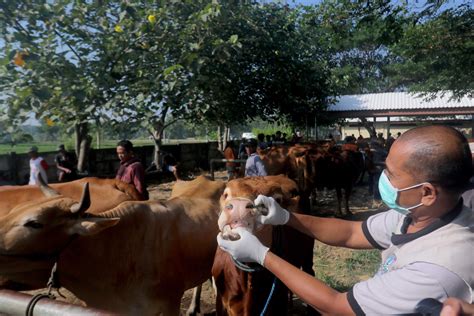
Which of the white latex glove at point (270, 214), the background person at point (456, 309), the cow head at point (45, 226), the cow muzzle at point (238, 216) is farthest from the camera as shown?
the cow head at point (45, 226)

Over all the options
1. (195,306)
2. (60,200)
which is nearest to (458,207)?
(60,200)

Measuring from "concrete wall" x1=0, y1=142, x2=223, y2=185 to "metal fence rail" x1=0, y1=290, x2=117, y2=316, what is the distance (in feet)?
38.8

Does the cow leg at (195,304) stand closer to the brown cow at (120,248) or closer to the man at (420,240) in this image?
the brown cow at (120,248)

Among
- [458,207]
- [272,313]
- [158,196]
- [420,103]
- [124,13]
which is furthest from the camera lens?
[420,103]

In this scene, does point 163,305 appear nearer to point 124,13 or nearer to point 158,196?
point 124,13

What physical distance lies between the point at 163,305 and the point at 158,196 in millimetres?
8403

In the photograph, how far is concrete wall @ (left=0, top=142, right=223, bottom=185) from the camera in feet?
39.8

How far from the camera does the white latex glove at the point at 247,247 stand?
196 cm

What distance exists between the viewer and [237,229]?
7.08ft

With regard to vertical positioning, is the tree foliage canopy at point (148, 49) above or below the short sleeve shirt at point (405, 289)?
above

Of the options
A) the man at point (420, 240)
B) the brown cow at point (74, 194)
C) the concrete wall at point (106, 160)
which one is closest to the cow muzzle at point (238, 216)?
the man at point (420, 240)

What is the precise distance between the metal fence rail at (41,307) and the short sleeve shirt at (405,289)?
953mm

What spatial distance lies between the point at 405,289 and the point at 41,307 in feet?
4.16

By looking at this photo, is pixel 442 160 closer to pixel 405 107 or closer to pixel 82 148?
pixel 82 148
